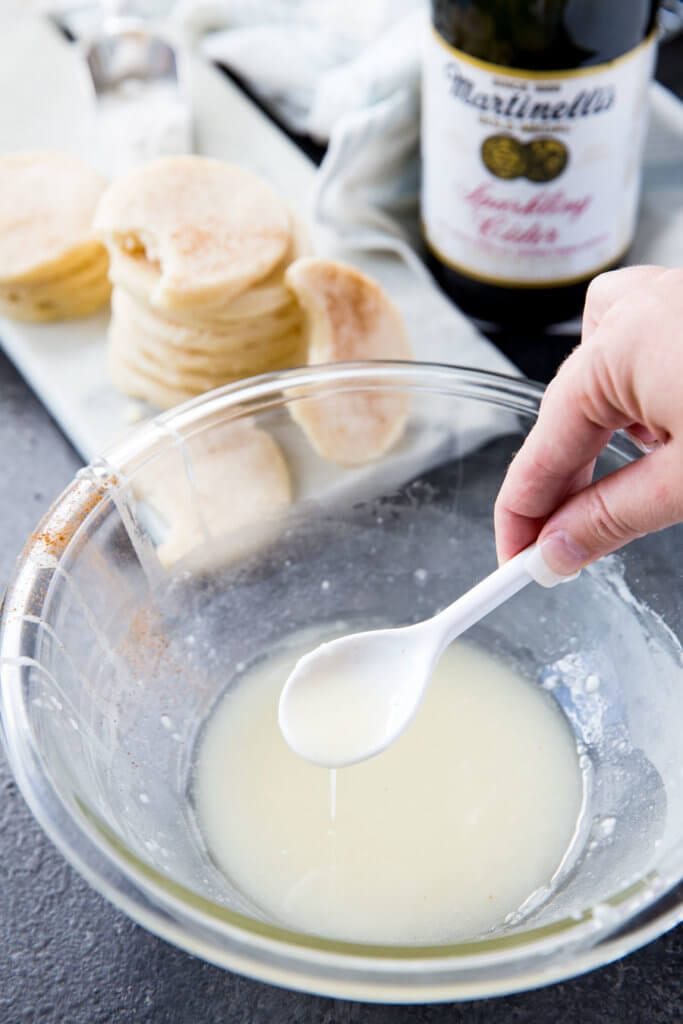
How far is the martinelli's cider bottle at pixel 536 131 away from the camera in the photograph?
108cm

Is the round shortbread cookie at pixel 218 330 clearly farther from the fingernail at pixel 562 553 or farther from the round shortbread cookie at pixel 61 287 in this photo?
the fingernail at pixel 562 553

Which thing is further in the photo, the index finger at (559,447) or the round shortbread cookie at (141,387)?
the round shortbread cookie at (141,387)

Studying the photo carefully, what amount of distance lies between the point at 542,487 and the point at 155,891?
0.33 metres

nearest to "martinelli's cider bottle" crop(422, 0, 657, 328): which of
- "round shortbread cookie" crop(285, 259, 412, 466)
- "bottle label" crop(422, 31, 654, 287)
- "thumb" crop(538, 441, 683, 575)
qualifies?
"bottle label" crop(422, 31, 654, 287)

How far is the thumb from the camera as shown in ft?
2.24

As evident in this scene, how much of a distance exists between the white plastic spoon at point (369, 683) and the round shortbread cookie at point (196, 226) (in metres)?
0.38

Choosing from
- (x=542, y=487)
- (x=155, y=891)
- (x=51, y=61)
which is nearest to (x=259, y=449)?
(x=542, y=487)

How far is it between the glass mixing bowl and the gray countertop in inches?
2.8

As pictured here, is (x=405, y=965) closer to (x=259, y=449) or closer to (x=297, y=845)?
Answer: (x=297, y=845)

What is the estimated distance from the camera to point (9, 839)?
37.4 inches

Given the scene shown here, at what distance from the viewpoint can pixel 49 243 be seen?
1238 millimetres

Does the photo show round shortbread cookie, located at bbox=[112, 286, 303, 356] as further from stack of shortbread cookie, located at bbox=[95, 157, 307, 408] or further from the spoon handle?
the spoon handle

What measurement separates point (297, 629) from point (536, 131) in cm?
49

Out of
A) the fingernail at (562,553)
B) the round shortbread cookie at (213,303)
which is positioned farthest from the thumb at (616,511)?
the round shortbread cookie at (213,303)
